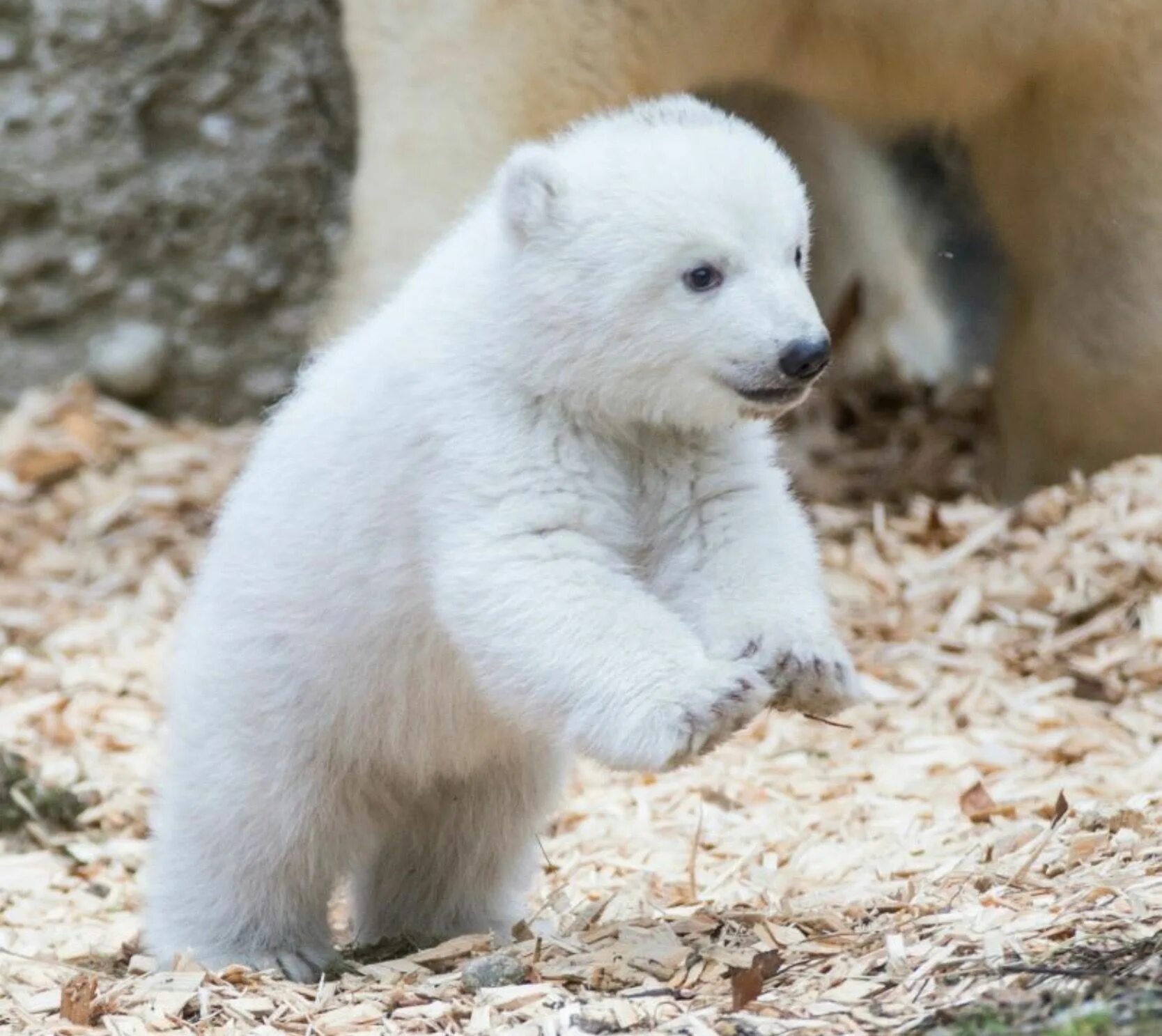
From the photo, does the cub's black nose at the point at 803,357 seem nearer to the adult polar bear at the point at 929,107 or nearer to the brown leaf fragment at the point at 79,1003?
the brown leaf fragment at the point at 79,1003

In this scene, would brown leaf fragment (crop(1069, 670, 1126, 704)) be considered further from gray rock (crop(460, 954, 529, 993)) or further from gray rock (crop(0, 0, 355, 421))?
gray rock (crop(0, 0, 355, 421))

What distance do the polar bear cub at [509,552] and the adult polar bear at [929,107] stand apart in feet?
6.45

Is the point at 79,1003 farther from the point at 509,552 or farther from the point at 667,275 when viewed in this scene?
the point at 667,275

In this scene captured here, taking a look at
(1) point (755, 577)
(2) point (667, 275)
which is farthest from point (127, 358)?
(1) point (755, 577)

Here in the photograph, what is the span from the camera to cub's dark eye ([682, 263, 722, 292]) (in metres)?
2.82

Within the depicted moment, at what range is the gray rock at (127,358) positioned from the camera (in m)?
6.43

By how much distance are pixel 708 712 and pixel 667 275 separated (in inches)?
24.5

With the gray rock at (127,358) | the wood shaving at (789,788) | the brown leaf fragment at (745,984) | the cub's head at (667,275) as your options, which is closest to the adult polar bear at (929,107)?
the wood shaving at (789,788)

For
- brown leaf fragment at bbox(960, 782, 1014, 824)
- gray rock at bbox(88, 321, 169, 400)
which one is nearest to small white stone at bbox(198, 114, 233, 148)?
gray rock at bbox(88, 321, 169, 400)

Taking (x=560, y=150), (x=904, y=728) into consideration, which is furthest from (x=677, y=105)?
(x=904, y=728)

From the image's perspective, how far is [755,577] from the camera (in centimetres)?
280

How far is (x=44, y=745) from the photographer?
14.8 feet

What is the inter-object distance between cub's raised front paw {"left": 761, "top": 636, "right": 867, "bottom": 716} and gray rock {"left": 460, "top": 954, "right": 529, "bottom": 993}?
53cm

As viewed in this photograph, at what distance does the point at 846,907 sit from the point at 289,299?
3.97m
